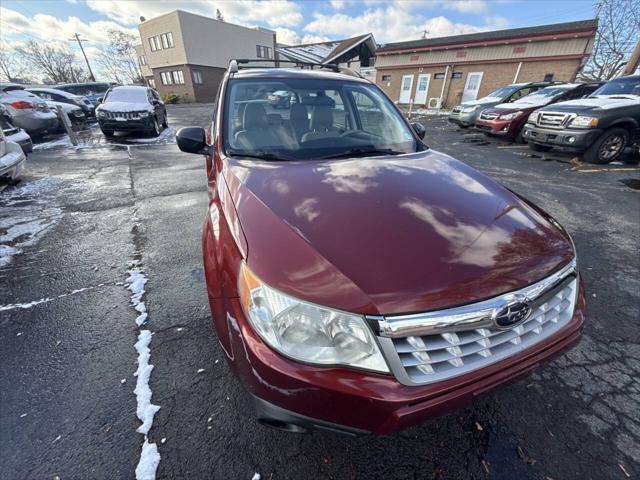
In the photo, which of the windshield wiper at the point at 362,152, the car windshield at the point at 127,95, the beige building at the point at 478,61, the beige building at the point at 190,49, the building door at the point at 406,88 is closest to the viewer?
the windshield wiper at the point at 362,152

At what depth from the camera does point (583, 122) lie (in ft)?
20.2

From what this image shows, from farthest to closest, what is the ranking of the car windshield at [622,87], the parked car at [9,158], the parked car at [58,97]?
the parked car at [58,97], the car windshield at [622,87], the parked car at [9,158]

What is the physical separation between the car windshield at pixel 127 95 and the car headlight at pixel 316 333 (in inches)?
449

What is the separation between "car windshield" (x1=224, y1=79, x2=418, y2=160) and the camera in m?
2.20

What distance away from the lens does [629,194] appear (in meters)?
5.07

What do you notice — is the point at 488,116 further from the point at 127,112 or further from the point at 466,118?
the point at 127,112

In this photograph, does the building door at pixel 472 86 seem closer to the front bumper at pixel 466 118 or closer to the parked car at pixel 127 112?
the front bumper at pixel 466 118

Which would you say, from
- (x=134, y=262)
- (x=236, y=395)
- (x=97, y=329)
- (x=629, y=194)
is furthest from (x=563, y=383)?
(x=629, y=194)

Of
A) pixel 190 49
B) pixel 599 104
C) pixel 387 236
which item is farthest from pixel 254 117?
pixel 190 49

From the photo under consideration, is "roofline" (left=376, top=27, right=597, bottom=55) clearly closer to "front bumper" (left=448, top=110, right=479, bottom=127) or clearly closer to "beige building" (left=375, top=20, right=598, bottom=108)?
"beige building" (left=375, top=20, right=598, bottom=108)

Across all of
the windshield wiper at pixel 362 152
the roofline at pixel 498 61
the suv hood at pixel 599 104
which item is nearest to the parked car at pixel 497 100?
the suv hood at pixel 599 104

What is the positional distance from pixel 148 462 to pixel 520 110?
1080 centimetres

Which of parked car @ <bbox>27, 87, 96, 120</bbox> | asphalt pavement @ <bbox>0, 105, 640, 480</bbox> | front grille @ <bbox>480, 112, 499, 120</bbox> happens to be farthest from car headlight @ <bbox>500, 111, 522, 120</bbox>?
parked car @ <bbox>27, 87, 96, 120</bbox>

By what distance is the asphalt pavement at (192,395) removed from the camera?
4.62ft
